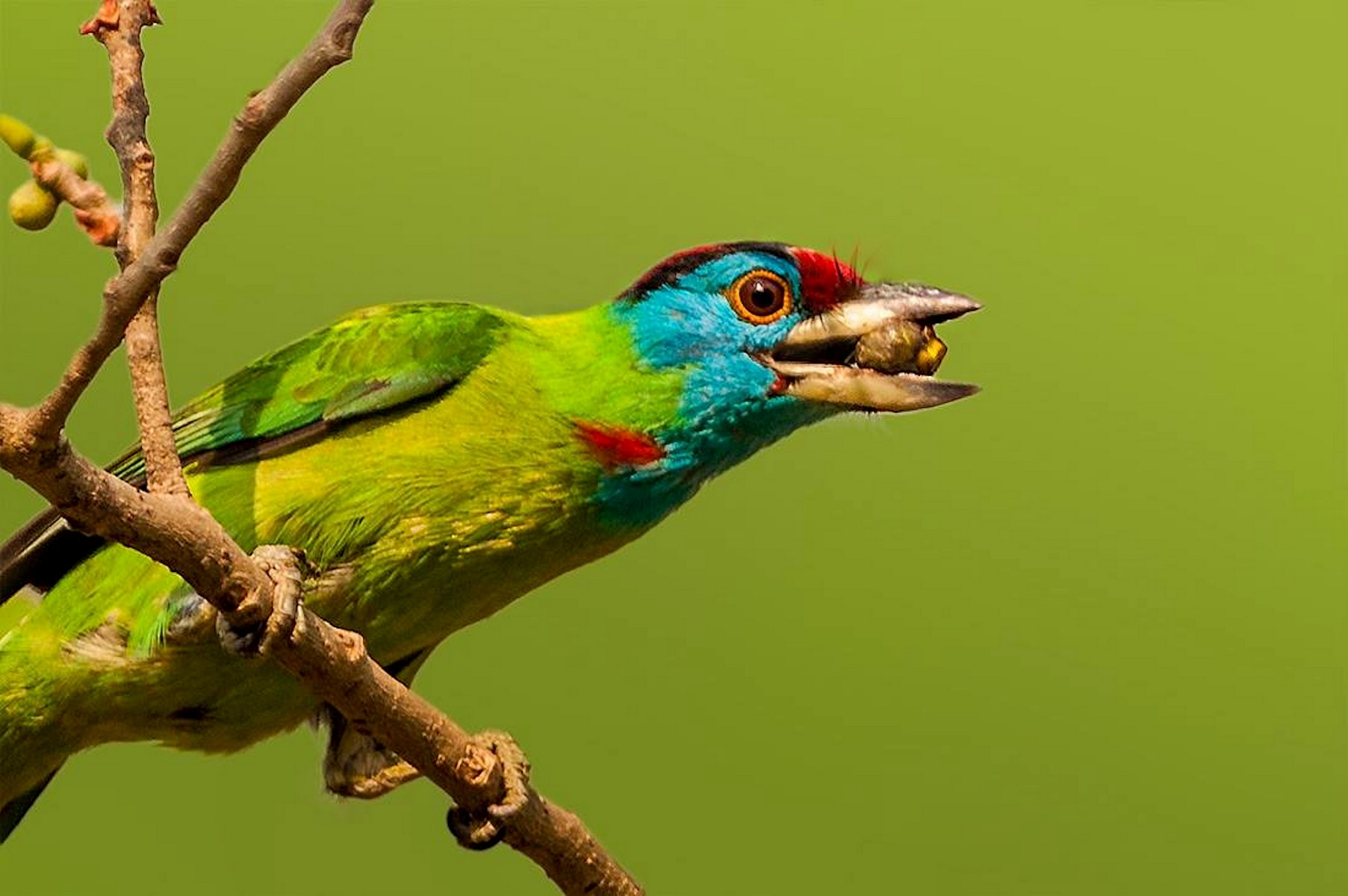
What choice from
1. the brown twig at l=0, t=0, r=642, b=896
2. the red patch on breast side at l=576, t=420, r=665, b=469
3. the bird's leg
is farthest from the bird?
the brown twig at l=0, t=0, r=642, b=896

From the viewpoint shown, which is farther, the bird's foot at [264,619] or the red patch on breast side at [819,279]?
the red patch on breast side at [819,279]

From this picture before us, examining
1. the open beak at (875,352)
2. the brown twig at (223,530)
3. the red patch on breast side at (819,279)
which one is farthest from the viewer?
the red patch on breast side at (819,279)

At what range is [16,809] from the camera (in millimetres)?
3709

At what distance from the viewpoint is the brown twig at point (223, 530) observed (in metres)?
2.13

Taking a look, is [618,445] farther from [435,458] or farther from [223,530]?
[223,530]

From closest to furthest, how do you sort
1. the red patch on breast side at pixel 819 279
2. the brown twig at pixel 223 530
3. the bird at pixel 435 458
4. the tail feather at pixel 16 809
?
the brown twig at pixel 223 530 < the bird at pixel 435 458 < the red patch on breast side at pixel 819 279 < the tail feather at pixel 16 809

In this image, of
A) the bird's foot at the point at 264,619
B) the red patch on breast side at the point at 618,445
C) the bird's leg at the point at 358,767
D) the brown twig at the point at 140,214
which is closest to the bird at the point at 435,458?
the red patch on breast side at the point at 618,445

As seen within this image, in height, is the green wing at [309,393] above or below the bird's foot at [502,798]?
above

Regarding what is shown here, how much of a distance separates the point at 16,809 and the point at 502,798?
1183 millimetres

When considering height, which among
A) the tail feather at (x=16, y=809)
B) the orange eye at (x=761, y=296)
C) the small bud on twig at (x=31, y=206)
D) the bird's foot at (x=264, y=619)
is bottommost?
the tail feather at (x=16, y=809)

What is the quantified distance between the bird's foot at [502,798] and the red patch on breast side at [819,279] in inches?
39.6

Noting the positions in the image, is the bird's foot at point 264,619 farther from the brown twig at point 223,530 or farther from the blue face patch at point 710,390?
the blue face patch at point 710,390

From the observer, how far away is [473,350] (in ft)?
11.3

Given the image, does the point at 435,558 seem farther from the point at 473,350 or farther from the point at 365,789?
the point at 365,789
